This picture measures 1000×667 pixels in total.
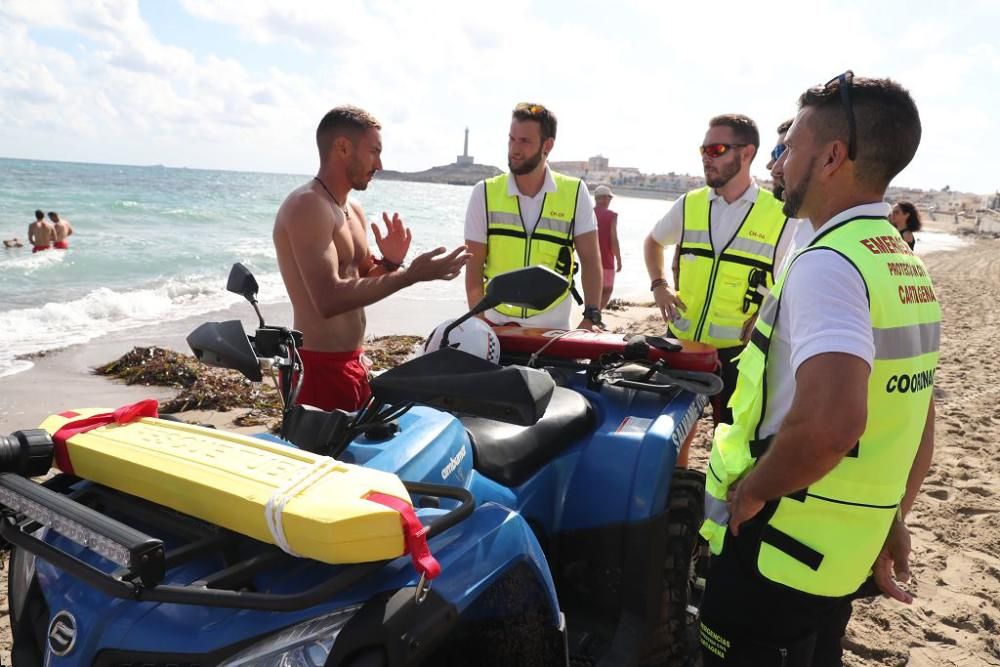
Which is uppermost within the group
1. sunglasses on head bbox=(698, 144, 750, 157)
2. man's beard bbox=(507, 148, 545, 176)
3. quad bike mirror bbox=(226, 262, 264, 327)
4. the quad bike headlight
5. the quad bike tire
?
sunglasses on head bbox=(698, 144, 750, 157)

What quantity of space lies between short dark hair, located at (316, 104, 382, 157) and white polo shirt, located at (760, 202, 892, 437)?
2.13m

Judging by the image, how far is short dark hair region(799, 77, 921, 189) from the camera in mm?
1614

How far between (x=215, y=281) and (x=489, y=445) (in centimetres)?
1363

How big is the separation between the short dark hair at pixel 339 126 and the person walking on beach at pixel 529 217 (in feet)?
3.22

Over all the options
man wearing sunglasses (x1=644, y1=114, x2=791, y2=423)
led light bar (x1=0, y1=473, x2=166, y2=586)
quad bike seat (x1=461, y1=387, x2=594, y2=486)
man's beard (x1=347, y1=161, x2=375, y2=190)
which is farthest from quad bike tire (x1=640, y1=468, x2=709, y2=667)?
man's beard (x1=347, y1=161, x2=375, y2=190)

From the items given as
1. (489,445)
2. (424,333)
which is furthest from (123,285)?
(489,445)

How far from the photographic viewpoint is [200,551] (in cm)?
123

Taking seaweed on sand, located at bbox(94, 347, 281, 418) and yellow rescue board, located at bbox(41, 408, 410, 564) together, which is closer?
yellow rescue board, located at bbox(41, 408, 410, 564)

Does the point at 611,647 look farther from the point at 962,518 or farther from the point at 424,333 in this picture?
the point at 424,333

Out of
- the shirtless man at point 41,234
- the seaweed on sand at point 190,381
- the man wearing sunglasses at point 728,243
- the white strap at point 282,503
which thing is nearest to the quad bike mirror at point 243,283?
Answer: the white strap at point 282,503

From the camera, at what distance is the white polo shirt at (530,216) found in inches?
158

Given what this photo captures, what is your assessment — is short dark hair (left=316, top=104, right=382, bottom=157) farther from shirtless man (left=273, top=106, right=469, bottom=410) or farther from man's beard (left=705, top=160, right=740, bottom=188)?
man's beard (left=705, top=160, right=740, bottom=188)

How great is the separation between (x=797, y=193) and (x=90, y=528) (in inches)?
64.7

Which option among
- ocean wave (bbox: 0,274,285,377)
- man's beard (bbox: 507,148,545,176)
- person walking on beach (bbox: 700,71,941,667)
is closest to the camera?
person walking on beach (bbox: 700,71,941,667)
